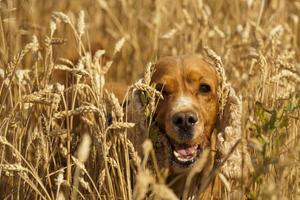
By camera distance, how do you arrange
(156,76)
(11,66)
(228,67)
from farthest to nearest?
(228,67) < (156,76) < (11,66)

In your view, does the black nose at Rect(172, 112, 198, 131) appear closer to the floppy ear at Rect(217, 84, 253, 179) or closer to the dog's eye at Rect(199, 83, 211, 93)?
the floppy ear at Rect(217, 84, 253, 179)

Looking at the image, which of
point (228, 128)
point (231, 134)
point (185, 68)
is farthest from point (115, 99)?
point (185, 68)

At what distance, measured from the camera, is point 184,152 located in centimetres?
454

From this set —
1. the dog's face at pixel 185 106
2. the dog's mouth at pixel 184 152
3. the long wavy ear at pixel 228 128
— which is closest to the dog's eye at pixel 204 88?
the dog's face at pixel 185 106

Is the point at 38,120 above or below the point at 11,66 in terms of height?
below

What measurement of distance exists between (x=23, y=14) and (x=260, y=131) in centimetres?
402

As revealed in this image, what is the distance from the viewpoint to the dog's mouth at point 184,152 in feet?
14.7

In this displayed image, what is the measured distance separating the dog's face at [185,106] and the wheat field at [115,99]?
21 centimetres

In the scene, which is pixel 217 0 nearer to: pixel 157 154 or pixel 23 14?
pixel 23 14

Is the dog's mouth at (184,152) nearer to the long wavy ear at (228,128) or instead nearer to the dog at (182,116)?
the dog at (182,116)

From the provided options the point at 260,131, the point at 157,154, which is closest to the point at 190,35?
the point at 157,154

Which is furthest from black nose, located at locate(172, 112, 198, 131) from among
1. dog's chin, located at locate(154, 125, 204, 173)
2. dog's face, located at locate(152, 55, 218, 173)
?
Answer: dog's chin, located at locate(154, 125, 204, 173)

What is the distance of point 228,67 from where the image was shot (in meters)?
5.58

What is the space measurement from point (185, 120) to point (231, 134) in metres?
0.27
